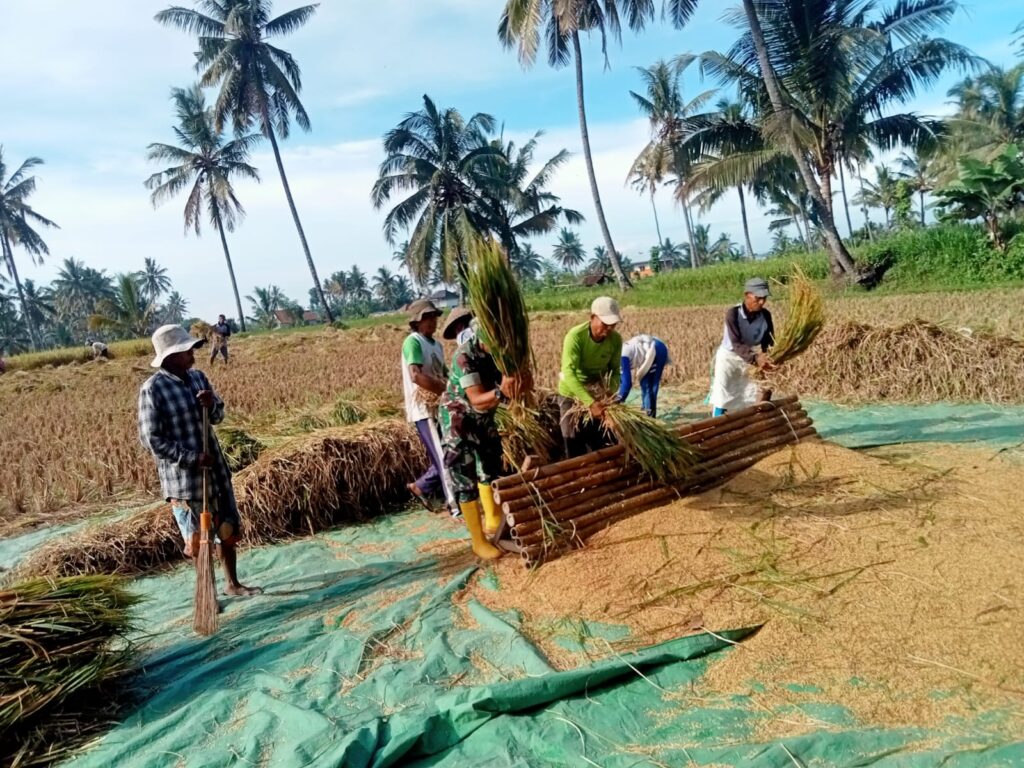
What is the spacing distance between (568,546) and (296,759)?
1.58m

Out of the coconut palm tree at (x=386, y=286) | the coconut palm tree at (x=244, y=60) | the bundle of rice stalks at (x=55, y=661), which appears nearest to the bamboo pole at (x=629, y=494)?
the bundle of rice stalks at (x=55, y=661)

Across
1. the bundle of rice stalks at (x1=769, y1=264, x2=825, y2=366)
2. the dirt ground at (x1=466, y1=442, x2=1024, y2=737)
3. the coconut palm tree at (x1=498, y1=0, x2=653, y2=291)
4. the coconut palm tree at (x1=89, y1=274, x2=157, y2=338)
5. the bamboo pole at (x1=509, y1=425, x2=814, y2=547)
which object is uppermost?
the coconut palm tree at (x1=498, y1=0, x2=653, y2=291)

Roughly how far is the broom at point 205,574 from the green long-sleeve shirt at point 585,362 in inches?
75.6

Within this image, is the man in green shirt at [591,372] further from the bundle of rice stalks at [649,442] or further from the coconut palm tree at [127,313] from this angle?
the coconut palm tree at [127,313]

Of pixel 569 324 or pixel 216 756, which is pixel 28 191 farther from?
pixel 216 756

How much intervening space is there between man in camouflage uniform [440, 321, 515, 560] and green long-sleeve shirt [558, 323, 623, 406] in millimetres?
417

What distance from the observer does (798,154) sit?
1353 cm

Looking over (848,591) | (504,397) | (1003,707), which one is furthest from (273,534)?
(1003,707)

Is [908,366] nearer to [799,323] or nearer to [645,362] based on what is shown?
[799,323]

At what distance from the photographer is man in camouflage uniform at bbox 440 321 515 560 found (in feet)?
11.3

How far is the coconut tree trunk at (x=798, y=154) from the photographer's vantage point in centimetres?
1303

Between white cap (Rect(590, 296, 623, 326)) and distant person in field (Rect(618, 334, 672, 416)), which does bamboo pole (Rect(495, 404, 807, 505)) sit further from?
distant person in field (Rect(618, 334, 672, 416))

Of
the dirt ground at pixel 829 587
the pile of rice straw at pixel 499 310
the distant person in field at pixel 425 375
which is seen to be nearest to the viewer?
the dirt ground at pixel 829 587

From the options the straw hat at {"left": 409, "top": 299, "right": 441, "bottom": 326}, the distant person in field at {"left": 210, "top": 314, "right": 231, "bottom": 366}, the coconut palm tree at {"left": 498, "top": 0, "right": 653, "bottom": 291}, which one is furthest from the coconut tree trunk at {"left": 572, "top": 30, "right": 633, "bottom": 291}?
the straw hat at {"left": 409, "top": 299, "right": 441, "bottom": 326}
